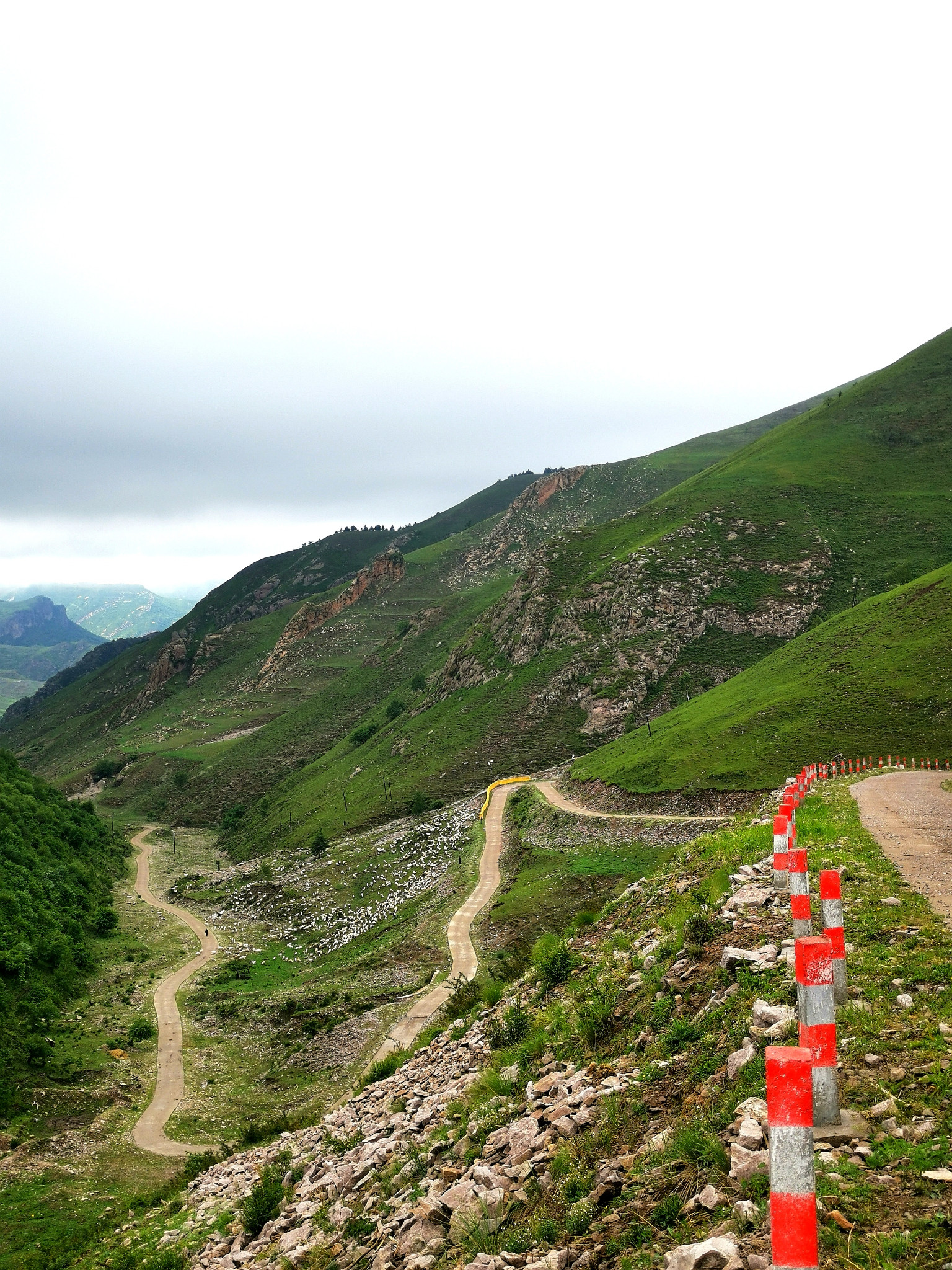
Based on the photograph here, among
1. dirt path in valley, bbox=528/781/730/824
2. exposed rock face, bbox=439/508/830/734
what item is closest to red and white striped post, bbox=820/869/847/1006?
dirt path in valley, bbox=528/781/730/824

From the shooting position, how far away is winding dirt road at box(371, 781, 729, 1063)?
1433 inches

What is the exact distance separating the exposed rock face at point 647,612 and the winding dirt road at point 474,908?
23.5 metres

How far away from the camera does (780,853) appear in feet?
42.2

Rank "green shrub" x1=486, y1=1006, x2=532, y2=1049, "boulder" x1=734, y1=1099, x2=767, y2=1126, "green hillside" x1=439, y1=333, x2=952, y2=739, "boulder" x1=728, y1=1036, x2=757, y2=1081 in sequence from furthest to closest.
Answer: "green hillside" x1=439, y1=333, x2=952, y2=739 → "green shrub" x1=486, y1=1006, x2=532, y2=1049 → "boulder" x1=728, y1=1036, x2=757, y2=1081 → "boulder" x1=734, y1=1099, x2=767, y2=1126

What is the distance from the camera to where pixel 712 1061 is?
7.93 m

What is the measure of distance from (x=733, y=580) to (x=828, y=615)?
15.2 metres

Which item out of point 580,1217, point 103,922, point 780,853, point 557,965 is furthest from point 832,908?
point 103,922

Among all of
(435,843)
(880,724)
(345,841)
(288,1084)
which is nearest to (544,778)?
(435,843)

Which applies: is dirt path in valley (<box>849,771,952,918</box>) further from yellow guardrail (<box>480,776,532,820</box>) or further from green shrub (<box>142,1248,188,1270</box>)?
yellow guardrail (<box>480,776,532,820</box>)

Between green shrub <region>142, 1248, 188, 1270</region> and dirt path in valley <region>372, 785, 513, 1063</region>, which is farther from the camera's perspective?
dirt path in valley <region>372, 785, 513, 1063</region>

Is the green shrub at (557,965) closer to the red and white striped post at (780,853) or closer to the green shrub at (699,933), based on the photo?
the green shrub at (699,933)

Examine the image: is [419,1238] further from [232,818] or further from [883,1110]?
[232,818]

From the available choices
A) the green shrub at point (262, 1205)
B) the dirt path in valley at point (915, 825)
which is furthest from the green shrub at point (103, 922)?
the dirt path in valley at point (915, 825)

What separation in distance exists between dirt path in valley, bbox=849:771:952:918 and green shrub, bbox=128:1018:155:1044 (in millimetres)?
46784
